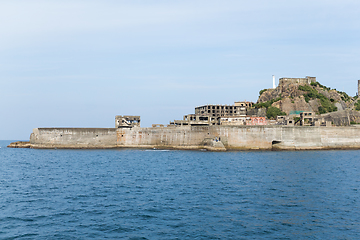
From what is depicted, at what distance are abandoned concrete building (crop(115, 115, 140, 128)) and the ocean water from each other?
183ft

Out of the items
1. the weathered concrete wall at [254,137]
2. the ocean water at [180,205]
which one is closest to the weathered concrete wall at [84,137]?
the weathered concrete wall at [254,137]

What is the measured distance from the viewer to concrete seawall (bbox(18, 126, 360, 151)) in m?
98.1

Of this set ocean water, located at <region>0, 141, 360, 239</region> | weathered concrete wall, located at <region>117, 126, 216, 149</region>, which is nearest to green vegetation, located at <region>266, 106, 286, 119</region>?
weathered concrete wall, located at <region>117, 126, 216, 149</region>

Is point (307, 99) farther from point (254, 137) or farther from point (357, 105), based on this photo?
point (254, 137)

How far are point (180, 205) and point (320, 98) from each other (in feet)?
430

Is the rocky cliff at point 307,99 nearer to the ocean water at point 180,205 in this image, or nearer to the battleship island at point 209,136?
the battleship island at point 209,136

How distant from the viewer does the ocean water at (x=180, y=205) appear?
910 inches

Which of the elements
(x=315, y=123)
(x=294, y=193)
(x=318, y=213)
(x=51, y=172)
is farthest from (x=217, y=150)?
(x=318, y=213)

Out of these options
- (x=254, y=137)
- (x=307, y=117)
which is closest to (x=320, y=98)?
(x=307, y=117)

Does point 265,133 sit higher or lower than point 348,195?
higher

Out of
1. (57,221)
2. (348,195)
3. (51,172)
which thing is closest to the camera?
(57,221)

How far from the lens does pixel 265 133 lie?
323ft

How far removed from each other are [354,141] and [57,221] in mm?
100711

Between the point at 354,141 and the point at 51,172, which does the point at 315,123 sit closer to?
the point at 354,141
